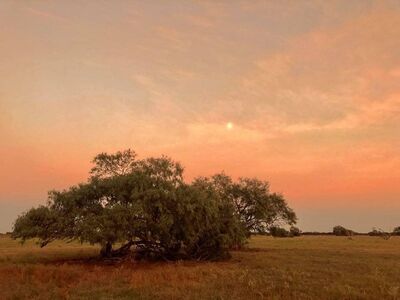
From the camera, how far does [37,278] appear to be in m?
25.3

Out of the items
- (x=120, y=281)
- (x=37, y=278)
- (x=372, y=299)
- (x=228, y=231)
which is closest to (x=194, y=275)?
(x=120, y=281)

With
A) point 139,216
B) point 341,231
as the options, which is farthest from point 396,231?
point 139,216

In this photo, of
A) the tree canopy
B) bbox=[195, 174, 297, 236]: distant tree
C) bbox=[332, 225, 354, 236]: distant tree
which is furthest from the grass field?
bbox=[332, 225, 354, 236]: distant tree

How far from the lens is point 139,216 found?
37.1 m

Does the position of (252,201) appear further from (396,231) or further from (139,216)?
(396,231)

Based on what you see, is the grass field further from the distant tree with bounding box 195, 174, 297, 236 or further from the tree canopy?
the distant tree with bounding box 195, 174, 297, 236

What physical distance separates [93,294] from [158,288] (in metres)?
3.31

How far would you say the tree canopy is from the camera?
35.9 meters

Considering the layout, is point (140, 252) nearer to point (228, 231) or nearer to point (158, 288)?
point (228, 231)

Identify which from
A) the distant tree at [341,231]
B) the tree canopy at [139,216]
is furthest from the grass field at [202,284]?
the distant tree at [341,231]

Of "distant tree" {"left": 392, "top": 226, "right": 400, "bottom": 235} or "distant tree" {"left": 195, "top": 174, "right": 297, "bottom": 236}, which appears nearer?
"distant tree" {"left": 195, "top": 174, "right": 297, "bottom": 236}

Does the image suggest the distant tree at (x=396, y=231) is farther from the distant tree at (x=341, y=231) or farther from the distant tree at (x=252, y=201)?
the distant tree at (x=252, y=201)

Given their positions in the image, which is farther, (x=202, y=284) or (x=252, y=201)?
(x=252, y=201)

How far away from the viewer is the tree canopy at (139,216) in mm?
35938
